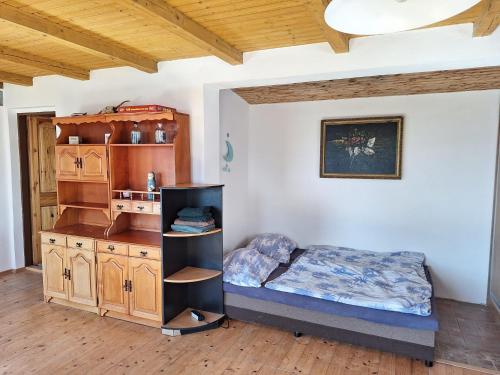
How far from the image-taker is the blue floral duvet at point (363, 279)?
9.03 ft

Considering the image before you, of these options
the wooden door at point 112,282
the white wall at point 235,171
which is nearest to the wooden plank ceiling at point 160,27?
the white wall at point 235,171

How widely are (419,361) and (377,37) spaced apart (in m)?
2.54

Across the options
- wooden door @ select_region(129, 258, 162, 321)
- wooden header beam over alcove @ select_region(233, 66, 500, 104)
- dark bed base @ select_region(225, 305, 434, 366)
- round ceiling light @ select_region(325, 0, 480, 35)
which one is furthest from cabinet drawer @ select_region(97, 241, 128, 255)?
round ceiling light @ select_region(325, 0, 480, 35)

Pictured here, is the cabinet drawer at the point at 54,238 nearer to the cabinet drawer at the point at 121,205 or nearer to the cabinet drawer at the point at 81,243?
the cabinet drawer at the point at 81,243

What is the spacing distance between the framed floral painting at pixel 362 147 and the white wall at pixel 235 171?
1.03 m

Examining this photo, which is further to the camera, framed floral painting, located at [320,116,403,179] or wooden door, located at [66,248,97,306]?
framed floral painting, located at [320,116,403,179]

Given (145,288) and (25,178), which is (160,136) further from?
(25,178)

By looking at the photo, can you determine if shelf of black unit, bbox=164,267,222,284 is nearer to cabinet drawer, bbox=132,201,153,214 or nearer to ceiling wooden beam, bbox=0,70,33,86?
cabinet drawer, bbox=132,201,153,214

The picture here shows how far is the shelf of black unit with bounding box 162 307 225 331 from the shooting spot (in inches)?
120

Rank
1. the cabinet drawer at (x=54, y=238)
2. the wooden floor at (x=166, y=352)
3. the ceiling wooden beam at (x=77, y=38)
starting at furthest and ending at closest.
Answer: the cabinet drawer at (x=54, y=238)
the wooden floor at (x=166, y=352)
the ceiling wooden beam at (x=77, y=38)

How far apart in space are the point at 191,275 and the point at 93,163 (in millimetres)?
1493

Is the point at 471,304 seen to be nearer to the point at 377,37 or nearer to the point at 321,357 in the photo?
the point at 321,357

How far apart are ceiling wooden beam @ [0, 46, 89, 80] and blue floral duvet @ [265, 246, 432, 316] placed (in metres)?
3.01

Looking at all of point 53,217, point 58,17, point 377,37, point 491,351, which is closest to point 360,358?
point 491,351
